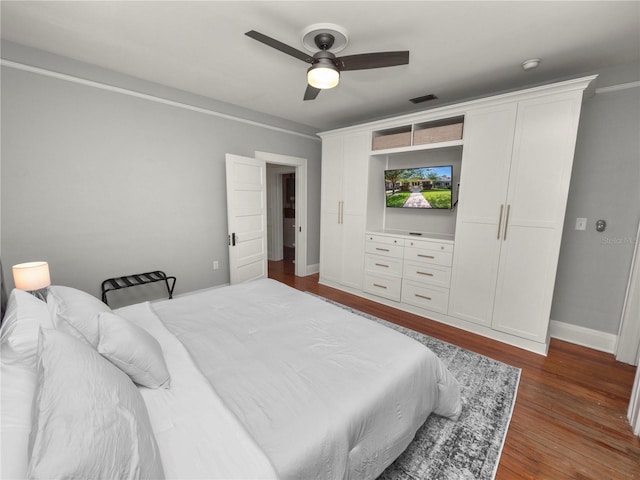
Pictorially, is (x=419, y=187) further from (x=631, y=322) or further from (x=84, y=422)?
(x=84, y=422)

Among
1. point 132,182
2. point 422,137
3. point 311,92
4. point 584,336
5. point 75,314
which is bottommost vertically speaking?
point 584,336

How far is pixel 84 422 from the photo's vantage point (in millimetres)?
727

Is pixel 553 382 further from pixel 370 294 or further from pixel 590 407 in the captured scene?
pixel 370 294

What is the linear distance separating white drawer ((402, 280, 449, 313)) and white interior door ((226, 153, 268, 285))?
2186 millimetres

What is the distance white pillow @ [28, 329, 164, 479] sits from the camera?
642 millimetres

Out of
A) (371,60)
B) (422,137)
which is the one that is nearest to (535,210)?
(422,137)

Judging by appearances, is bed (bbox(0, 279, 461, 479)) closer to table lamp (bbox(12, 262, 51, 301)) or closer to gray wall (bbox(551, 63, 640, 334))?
table lamp (bbox(12, 262, 51, 301))

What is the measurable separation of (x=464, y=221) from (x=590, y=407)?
179 cm

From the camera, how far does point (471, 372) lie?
2.32 metres

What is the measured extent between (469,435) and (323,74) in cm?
255

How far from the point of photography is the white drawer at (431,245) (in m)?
3.18

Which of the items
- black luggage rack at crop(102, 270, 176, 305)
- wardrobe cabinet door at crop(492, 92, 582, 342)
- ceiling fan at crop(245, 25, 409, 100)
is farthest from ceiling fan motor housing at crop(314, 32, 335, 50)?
black luggage rack at crop(102, 270, 176, 305)

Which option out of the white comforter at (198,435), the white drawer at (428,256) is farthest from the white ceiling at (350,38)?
the white comforter at (198,435)

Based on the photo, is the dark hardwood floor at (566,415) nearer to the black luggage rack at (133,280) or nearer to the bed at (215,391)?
the bed at (215,391)
